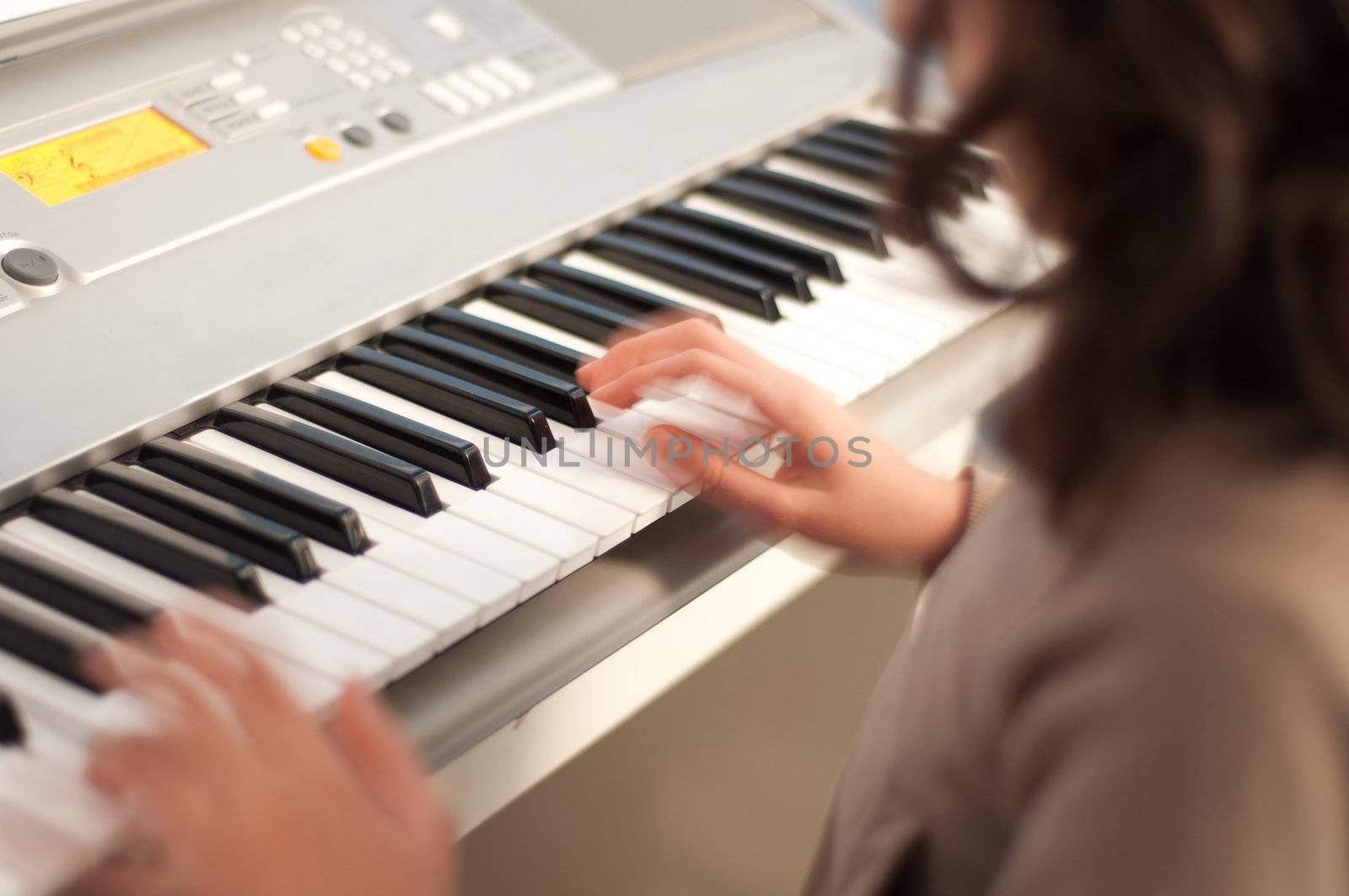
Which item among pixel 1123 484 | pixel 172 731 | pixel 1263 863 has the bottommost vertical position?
pixel 1263 863

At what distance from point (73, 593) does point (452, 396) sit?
0.98 ft

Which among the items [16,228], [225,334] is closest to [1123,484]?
[225,334]

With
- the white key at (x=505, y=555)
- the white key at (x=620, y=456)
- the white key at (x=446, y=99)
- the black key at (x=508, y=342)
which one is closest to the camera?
the white key at (x=505, y=555)

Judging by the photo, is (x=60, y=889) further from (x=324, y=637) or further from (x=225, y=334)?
(x=225, y=334)

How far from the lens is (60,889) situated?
0.56 metres

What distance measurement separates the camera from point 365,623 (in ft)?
2.37

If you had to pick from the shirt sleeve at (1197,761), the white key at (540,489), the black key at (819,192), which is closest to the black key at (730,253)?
the black key at (819,192)

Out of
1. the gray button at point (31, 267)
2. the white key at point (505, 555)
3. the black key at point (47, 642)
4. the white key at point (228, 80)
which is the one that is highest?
the white key at point (228, 80)

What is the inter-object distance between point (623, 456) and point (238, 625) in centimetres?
28

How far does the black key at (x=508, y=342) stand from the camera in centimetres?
98

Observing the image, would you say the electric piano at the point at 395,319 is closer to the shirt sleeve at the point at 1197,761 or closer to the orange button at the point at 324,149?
the orange button at the point at 324,149

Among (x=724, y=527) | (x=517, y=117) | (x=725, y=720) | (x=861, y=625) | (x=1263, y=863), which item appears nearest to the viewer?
(x=1263, y=863)

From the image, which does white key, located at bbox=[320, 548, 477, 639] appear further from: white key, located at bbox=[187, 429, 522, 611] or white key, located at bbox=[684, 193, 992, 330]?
white key, located at bbox=[684, 193, 992, 330]

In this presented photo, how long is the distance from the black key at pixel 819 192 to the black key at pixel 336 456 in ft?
1.87
